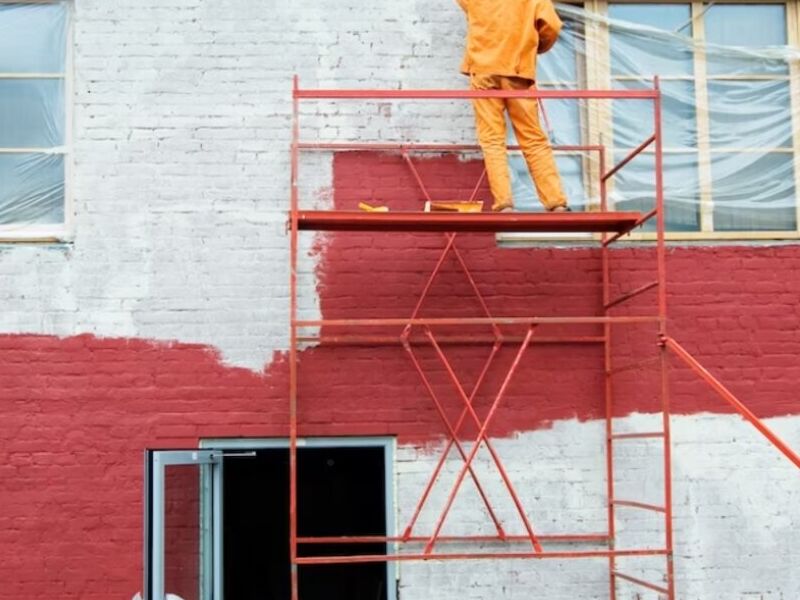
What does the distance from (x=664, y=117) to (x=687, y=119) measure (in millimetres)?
155

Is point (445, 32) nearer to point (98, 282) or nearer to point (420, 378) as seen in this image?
point (420, 378)

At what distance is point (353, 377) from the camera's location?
714 centimetres

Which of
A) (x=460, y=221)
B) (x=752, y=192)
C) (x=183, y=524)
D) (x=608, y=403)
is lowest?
(x=183, y=524)

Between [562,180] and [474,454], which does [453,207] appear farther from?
[474,454]

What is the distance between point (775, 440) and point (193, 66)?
166 inches

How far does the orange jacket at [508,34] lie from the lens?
6.89 meters

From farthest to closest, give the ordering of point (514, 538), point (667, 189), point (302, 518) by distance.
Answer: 1. point (302, 518)
2. point (667, 189)
3. point (514, 538)

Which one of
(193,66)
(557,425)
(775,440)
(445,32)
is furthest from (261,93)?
(775,440)

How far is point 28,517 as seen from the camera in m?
6.97

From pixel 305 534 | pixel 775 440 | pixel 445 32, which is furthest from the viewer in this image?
pixel 305 534

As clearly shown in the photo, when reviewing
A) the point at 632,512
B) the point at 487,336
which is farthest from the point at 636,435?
the point at 487,336

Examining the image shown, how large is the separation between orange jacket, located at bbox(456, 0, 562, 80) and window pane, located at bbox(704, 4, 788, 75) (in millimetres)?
1375

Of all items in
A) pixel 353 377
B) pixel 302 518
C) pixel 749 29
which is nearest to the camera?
pixel 353 377

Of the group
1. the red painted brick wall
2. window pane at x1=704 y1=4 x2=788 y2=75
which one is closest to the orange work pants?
the red painted brick wall
